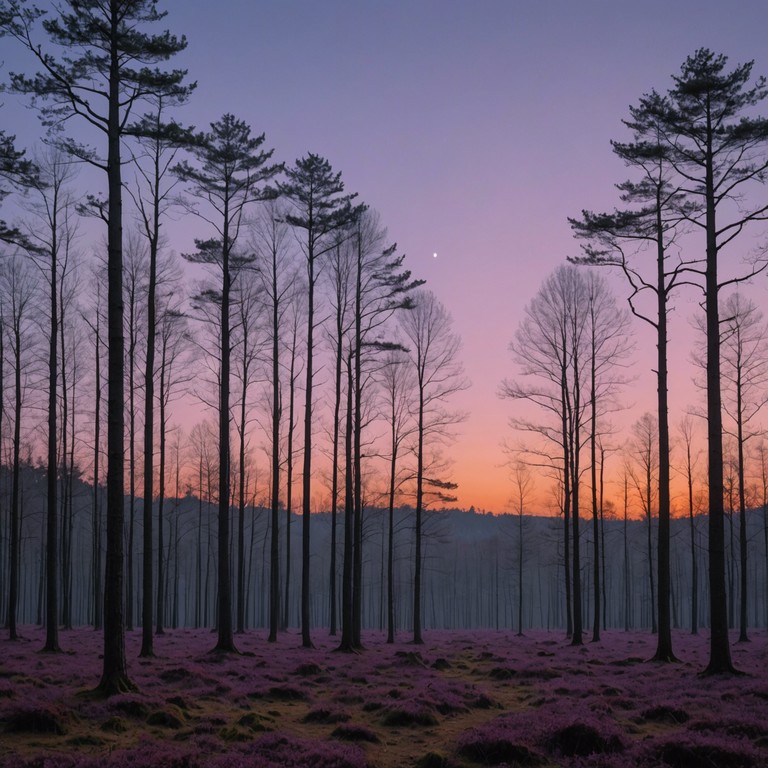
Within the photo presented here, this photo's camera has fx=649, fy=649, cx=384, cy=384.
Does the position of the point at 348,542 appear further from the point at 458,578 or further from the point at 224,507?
the point at 458,578

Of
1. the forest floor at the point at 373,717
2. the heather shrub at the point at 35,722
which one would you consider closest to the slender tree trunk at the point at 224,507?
the forest floor at the point at 373,717

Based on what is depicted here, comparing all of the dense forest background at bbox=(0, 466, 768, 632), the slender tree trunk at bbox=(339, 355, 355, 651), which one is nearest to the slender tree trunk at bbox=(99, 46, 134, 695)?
the slender tree trunk at bbox=(339, 355, 355, 651)

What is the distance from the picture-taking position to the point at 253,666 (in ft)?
61.1

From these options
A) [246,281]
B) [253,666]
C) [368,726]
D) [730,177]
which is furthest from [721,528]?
[246,281]

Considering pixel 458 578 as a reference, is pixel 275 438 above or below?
above

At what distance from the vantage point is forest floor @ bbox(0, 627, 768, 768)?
8406mm

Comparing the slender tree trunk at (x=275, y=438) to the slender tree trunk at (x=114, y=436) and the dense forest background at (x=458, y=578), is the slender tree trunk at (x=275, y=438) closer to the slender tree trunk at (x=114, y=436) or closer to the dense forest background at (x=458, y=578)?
the slender tree trunk at (x=114, y=436)

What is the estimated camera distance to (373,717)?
11953 mm

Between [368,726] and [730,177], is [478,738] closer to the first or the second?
[368,726]

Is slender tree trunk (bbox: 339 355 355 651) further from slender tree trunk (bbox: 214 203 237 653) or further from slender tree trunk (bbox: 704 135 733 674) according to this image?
slender tree trunk (bbox: 704 135 733 674)

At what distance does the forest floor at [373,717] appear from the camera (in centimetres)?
841

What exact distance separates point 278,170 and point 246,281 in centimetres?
705

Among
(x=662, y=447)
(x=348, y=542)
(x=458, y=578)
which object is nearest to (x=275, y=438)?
(x=348, y=542)

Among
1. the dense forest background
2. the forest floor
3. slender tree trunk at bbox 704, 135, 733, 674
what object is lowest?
the dense forest background
